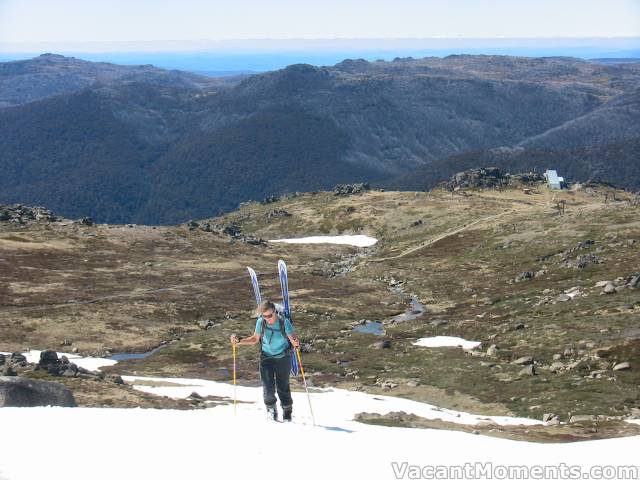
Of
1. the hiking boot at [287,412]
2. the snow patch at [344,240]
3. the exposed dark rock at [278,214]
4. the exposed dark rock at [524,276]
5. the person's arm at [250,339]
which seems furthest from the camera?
the exposed dark rock at [278,214]

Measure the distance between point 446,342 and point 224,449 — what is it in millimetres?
47111

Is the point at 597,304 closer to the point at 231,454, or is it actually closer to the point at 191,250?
the point at 231,454

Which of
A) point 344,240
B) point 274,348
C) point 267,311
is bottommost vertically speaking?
point 344,240

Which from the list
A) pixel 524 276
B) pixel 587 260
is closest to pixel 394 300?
pixel 524 276

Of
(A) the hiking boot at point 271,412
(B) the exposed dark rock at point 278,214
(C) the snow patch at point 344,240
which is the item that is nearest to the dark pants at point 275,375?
(A) the hiking boot at point 271,412

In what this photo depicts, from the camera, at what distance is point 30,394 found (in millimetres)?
22812

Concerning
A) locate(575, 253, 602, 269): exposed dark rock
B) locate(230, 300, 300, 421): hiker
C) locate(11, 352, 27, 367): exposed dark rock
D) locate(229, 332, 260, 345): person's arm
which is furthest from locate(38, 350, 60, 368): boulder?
locate(575, 253, 602, 269): exposed dark rock

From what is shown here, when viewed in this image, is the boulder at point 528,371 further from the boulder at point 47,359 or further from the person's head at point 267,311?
the person's head at point 267,311

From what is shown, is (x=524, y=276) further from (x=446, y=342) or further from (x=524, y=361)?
(x=524, y=361)

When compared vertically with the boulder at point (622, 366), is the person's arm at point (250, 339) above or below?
above

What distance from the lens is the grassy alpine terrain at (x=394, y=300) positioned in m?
48.3

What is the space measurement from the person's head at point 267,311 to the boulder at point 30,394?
7.26m

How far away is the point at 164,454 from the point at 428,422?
1968 cm

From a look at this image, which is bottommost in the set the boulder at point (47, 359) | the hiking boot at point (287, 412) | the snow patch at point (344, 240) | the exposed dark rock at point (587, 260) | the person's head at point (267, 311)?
the snow patch at point (344, 240)
